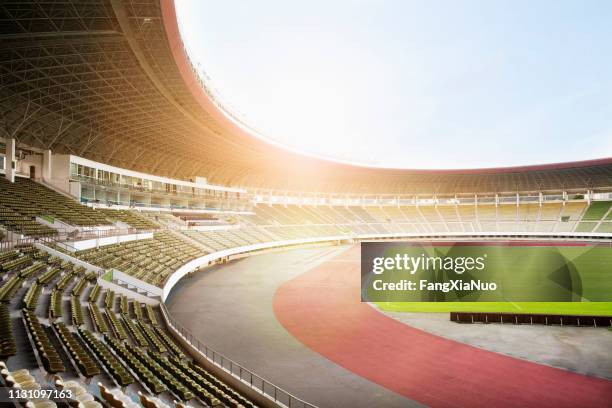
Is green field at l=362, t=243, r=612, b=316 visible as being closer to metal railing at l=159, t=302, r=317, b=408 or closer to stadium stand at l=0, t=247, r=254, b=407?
metal railing at l=159, t=302, r=317, b=408

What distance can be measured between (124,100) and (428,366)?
26561 millimetres

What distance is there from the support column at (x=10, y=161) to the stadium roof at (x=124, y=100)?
3.23 feet

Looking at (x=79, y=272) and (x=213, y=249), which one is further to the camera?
(x=213, y=249)

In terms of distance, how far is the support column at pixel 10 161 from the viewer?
2850 centimetres

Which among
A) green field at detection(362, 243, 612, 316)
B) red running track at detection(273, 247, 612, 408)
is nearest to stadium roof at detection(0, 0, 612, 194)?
green field at detection(362, 243, 612, 316)

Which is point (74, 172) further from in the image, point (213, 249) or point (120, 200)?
point (213, 249)

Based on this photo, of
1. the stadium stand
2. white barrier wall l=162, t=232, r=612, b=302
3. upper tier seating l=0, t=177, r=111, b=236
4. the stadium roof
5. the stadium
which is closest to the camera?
the stadium stand

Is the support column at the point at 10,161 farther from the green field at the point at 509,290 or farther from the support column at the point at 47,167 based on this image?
the green field at the point at 509,290

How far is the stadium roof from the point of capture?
683 inches

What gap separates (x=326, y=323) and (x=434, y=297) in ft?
19.8

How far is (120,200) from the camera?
43.2 metres

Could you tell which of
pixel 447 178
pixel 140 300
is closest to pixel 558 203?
pixel 447 178

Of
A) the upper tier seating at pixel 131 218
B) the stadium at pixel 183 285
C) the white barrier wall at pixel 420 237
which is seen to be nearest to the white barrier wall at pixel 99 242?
the stadium at pixel 183 285

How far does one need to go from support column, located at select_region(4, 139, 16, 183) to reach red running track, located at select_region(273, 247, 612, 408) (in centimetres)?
2219
